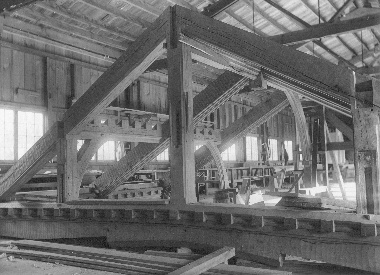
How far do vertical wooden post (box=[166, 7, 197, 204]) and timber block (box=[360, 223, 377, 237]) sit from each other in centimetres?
246

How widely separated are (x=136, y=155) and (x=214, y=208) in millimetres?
3356

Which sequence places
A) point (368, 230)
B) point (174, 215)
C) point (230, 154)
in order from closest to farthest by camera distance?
point (368, 230) → point (174, 215) → point (230, 154)

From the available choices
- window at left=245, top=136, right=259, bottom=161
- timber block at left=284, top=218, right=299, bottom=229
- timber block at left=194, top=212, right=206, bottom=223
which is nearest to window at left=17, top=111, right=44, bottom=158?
timber block at left=194, top=212, right=206, bottom=223

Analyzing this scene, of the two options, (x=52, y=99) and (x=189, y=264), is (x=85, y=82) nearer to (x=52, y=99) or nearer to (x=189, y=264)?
(x=52, y=99)

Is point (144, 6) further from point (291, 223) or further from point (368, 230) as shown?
point (368, 230)

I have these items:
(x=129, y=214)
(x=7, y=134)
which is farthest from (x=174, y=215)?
(x=7, y=134)

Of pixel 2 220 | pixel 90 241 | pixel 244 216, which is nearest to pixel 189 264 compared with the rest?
pixel 244 216

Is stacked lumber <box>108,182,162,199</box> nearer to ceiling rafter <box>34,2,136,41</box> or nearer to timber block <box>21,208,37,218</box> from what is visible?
timber block <box>21,208,37,218</box>

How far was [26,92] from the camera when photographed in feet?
39.5

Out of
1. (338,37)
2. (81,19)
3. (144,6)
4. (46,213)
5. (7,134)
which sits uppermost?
(338,37)

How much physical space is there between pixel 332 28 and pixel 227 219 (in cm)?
809

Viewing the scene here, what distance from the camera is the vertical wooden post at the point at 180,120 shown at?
5770 mm

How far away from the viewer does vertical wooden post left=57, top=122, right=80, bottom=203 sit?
7043mm

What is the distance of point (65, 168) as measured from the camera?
23.1 ft
